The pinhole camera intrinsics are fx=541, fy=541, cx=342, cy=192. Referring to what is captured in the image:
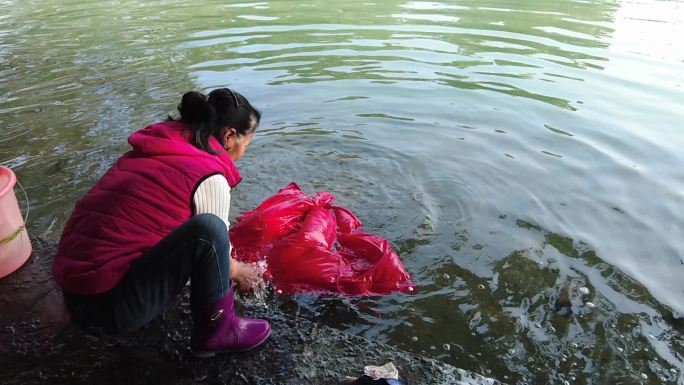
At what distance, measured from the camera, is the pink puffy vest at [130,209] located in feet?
6.52

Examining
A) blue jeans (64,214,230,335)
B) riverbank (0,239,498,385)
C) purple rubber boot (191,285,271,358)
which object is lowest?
riverbank (0,239,498,385)

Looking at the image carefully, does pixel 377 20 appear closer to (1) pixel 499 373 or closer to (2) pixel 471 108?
(2) pixel 471 108

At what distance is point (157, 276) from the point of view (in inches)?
83.4

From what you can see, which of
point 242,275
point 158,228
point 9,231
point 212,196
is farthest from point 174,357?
point 9,231

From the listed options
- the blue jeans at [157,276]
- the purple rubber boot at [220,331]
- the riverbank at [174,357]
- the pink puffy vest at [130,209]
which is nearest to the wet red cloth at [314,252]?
the riverbank at [174,357]

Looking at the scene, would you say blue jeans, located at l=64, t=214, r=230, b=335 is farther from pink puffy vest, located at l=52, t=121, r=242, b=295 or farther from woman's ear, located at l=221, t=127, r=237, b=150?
woman's ear, located at l=221, t=127, r=237, b=150

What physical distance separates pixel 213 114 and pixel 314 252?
114 cm

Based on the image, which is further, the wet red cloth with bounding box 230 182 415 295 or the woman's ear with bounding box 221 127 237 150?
the wet red cloth with bounding box 230 182 415 295

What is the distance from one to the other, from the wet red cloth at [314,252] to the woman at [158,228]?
0.76 metres

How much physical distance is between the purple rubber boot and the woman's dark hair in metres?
0.68

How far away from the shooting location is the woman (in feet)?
6.56

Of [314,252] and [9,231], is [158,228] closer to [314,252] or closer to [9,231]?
[314,252]

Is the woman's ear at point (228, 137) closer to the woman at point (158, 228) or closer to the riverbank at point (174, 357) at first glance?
the woman at point (158, 228)

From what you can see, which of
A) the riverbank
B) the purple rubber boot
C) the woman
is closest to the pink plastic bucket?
the riverbank
